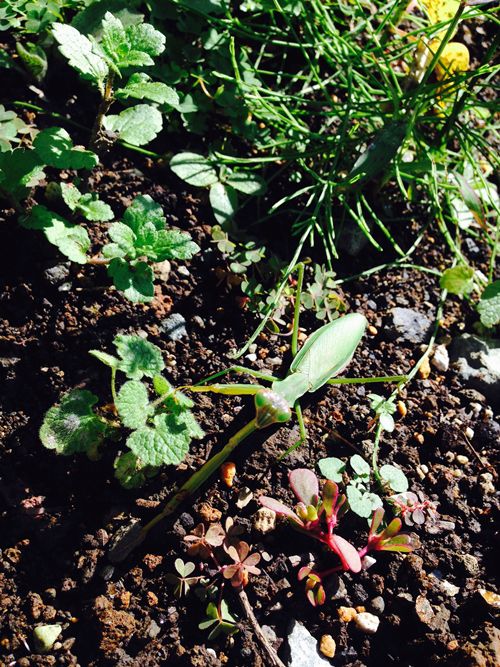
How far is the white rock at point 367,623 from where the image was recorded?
50.8 inches

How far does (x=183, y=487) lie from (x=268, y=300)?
52 centimetres

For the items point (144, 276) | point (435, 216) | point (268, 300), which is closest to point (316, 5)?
point (435, 216)

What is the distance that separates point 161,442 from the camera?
1.21 meters

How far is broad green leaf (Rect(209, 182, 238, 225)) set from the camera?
5.51 ft

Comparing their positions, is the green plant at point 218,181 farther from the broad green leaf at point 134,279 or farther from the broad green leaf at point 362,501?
the broad green leaf at point 362,501

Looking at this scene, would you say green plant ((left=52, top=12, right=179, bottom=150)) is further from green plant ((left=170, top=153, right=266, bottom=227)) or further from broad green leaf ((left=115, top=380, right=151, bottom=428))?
broad green leaf ((left=115, top=380, right=151, bottom=428))

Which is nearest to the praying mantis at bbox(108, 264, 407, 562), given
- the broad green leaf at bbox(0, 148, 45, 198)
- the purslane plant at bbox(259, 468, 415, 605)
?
the purslane plant at bbox(259, 468, 415, 605)

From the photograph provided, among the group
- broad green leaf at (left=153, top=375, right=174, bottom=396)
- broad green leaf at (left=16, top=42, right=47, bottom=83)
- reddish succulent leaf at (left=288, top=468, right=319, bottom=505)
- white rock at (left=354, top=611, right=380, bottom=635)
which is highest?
broad green leaf at (left=16, top=42, right=47, bottom=83)

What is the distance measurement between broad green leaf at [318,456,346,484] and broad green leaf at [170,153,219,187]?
0.79m

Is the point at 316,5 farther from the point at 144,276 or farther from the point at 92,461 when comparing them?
the point at 92,461

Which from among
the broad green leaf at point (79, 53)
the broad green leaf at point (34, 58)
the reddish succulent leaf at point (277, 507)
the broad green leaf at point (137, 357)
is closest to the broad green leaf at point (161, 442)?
the broad green leaf at point (137, 357)

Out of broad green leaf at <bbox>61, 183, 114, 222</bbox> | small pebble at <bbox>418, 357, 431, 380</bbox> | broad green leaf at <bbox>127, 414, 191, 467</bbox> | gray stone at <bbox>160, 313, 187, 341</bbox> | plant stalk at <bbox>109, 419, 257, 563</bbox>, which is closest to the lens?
broad green leaf at <bbox>127, 414, 191, 467</bbox>

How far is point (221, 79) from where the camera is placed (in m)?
1.81

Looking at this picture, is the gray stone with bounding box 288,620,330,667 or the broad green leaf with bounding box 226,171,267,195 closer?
the gray stone with bounding box 288,620,330,667
